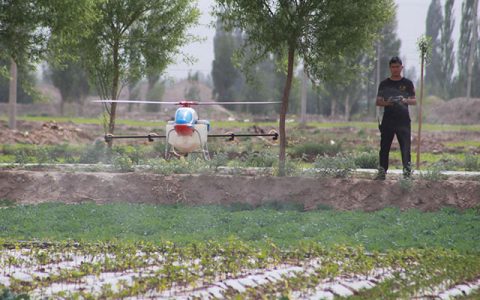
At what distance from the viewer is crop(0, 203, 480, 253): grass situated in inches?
488

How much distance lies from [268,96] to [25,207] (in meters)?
60.1

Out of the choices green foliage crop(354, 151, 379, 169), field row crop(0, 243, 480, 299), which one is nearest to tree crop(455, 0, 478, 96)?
green foliage crop(354, 151, 379, 169)

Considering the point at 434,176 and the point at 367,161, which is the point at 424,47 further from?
the point at 434,176

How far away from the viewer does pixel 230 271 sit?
9844 millimetres

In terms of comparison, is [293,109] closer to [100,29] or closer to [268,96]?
[268,96]

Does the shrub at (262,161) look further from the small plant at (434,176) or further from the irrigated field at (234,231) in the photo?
the small plant at (434,176)

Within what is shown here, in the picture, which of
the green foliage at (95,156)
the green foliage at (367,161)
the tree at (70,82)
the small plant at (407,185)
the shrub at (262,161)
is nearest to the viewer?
the small plant at (407,185)

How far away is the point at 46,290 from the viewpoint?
348 inches

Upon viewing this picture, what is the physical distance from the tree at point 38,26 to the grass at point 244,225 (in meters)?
4.23

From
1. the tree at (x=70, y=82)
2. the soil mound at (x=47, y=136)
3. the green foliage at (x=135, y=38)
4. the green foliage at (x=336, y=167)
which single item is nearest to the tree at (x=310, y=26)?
the green foliage at (x=336, y=167)

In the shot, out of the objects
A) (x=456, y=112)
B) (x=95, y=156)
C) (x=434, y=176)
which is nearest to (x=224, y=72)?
(x=456, y=112)

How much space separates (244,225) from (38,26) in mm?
7783

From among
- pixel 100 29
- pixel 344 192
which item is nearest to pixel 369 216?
pixel 344 192

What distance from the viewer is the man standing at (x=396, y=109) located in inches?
660
